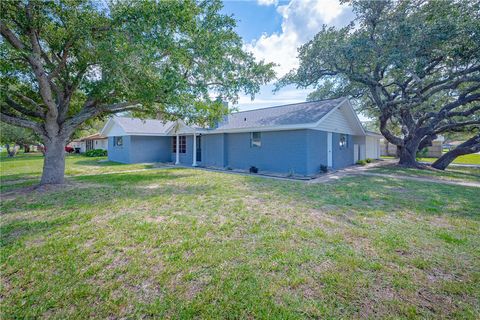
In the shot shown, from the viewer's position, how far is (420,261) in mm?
3111

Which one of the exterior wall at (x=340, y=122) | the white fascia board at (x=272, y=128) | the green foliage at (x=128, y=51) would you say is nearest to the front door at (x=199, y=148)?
the white fascia board at (x=272, y=128)

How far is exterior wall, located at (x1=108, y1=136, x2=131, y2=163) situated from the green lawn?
1287 cm

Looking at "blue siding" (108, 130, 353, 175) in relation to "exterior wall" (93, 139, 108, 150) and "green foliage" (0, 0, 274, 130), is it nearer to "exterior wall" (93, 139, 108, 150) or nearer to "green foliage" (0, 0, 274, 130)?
"green foliage" (0, 0, 274, 130)

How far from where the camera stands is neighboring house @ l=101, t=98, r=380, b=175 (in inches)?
441

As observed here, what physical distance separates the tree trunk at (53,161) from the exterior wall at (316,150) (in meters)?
10.4

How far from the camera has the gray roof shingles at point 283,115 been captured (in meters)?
11.2

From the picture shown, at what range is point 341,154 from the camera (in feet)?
47.1

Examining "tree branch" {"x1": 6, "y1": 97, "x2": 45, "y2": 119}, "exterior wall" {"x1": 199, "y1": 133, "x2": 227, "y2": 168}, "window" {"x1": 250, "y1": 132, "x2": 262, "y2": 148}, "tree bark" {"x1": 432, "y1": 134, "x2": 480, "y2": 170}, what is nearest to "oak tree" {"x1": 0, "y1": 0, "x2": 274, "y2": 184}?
"tree branch" {"x1": 6, "y1": 97, "x2": 45, "y2": 119}

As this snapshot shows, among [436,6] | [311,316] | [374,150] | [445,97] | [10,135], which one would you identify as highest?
[436,6]

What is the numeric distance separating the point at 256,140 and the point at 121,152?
42.8ft

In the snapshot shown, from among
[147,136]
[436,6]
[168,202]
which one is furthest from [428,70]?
[147,136]

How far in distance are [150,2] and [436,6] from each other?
1404 centimetres

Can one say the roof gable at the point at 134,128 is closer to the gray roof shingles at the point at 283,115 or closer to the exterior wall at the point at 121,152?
the exterior wall at the point at 121,152

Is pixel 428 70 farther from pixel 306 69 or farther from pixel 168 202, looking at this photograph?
pixel 168 202
